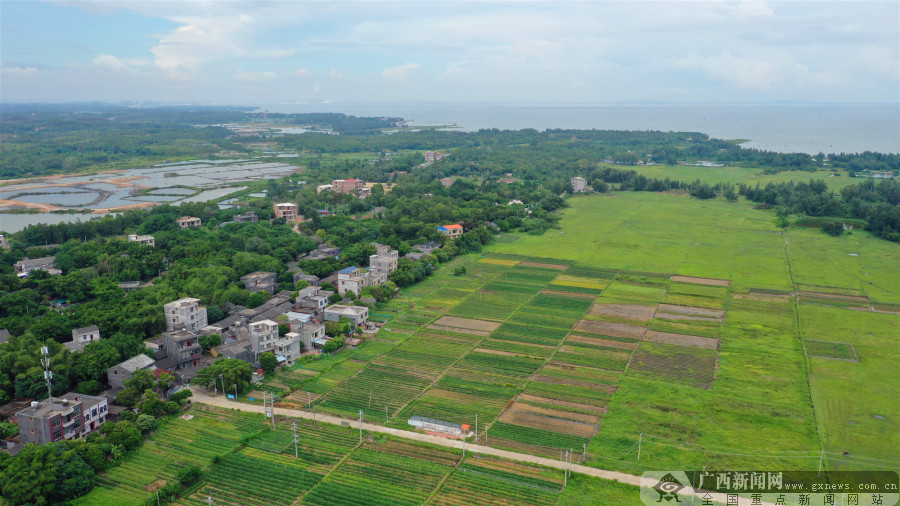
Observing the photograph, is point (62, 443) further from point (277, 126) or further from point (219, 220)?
point (277, 126)

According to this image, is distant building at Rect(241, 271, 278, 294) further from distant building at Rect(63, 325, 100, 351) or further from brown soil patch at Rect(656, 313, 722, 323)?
brown soil patch at Rect(656, 313, 722, 323)

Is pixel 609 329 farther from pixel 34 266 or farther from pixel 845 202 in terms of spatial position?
pixel 845 202

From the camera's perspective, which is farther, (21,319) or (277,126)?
(277,126)

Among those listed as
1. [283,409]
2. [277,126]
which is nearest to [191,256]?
[283,409]

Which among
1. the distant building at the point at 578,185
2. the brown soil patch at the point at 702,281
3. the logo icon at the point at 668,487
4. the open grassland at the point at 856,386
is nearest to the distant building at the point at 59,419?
the logo icon at the point at 668,487

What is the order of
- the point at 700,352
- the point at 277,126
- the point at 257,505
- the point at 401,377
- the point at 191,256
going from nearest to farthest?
1. the point at 257,505
2. the point at 401,377
3. the point at 700,352
4. the point at 191,256
5. the point at 277,126

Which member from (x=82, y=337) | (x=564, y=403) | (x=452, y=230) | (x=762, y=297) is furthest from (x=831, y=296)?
(x=82, y=337)

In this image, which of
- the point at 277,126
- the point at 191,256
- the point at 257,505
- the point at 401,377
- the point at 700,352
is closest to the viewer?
the point at 257,505
